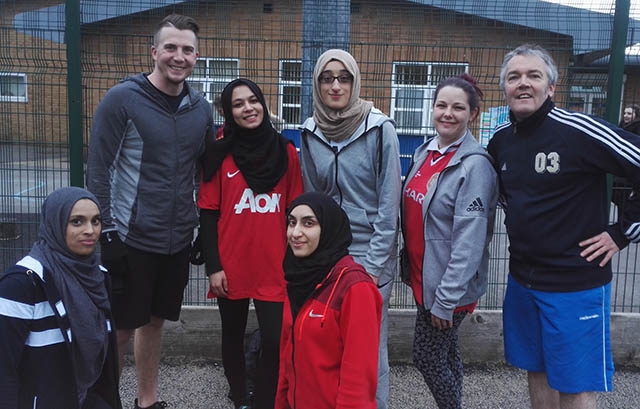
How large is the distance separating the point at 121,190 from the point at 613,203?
3.63 metres

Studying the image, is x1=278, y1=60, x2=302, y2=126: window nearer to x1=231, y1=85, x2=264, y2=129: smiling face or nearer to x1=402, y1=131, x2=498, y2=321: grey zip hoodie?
x1=231, y1=85, x2=264, y2=129: smiling face

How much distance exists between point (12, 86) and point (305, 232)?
2.92 m

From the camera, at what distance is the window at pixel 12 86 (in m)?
3.97

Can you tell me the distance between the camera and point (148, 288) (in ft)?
10.4

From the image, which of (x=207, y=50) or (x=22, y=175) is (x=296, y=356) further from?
(x=22, y=175)

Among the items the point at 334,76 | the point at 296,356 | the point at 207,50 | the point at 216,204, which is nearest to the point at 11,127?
the point at 207,50

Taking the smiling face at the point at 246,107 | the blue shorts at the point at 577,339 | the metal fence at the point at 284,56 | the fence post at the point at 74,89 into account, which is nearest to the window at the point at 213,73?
the metal fence at the point at 284,56

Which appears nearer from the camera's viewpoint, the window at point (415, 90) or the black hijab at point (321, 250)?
the black hijab at point (321, 250)

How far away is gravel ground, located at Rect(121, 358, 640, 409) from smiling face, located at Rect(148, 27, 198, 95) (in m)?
2.14

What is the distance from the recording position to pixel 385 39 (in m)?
4.23

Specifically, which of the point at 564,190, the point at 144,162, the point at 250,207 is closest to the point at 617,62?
the point at 564,190

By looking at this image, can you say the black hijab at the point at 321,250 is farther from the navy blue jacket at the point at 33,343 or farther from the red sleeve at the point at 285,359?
the navy blue jacket at the point at 33,343

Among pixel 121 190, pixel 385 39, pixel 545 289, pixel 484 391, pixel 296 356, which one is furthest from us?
pixel 385 39

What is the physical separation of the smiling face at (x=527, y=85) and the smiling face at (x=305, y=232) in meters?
1.16
